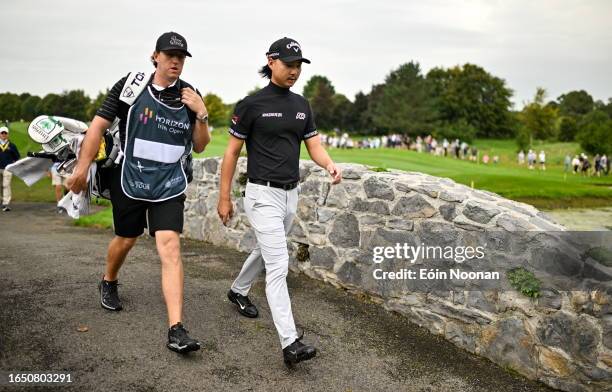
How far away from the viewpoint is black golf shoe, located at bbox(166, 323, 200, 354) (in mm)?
4018

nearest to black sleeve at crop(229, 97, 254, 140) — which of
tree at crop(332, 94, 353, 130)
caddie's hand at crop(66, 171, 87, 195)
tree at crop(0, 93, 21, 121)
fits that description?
caddie's hand at crop(66, 171, 87, 195)

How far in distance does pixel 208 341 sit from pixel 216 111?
93894 mm

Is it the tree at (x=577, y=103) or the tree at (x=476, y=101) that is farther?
the tree at (x=577, y=103)

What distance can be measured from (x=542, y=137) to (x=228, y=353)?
87736 millimetres

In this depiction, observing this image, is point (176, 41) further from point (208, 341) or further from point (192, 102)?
point (208, 341)

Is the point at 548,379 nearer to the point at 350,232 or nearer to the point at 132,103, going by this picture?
the point at 350,232

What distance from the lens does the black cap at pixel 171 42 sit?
4.24 metres

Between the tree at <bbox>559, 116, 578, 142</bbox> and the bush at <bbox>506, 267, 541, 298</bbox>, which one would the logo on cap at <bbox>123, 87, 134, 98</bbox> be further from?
the tree at <bbox>559, 116, 578, 142</bbox>

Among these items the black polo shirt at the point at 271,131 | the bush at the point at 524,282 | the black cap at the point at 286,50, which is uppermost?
the black cap at the point at 286,50

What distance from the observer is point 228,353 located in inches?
171

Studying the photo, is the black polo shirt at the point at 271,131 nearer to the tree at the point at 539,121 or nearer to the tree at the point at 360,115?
the tree at the point at 539,121

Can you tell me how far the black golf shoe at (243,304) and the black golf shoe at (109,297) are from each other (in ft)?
3.36

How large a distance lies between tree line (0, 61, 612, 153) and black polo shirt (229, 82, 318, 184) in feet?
260

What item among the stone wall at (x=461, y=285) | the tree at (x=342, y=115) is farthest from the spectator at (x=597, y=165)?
the tree at (x=342, y=115)
